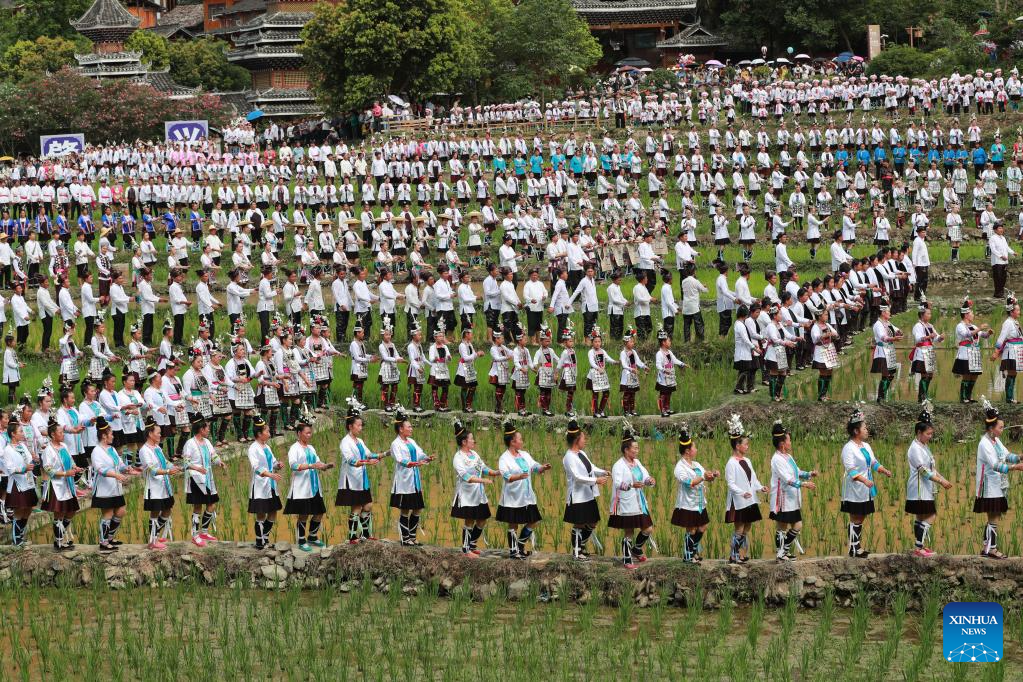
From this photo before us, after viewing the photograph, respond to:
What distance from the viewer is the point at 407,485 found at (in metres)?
16.0

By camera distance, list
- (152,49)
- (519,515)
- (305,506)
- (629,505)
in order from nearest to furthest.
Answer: (629,505)
(519,515)
(305,506)
(152,49)

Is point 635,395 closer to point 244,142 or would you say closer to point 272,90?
point 244,142

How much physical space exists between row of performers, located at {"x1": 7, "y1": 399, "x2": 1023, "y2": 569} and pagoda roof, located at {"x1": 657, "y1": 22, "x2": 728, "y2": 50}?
152 feet

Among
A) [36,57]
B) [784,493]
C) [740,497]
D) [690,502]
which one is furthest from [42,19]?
[784,493]

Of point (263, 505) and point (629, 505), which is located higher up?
point (629, 505)

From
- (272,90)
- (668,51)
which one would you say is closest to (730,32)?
(668,51)

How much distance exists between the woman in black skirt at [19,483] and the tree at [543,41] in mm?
39086

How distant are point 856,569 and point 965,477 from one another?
4558 mm

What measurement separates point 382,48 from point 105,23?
64.6 ft

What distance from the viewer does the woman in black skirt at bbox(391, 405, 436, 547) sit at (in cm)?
1595

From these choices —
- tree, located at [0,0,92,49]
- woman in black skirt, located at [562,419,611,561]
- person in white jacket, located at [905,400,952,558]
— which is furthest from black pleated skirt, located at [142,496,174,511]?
tree, located at [0,0,92,49]

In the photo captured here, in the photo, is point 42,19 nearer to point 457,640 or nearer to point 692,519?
point 692,519

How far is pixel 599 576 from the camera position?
14.8m

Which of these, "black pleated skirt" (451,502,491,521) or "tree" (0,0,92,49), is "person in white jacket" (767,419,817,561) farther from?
"tree" (0,0,92,49)
